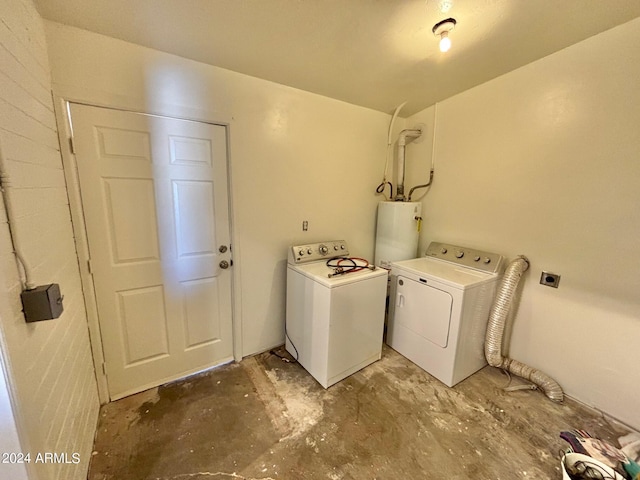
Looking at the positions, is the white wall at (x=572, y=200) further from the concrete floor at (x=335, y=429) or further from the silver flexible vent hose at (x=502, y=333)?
the concrete floor at (x=335, y=429)

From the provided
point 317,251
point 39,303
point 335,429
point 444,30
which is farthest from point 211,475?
point 444,30

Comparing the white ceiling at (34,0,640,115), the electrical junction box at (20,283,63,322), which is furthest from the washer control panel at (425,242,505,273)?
the electrical junction box at (20,283,63,322)

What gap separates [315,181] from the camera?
237 centimetres

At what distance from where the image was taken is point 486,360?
86.1 inches

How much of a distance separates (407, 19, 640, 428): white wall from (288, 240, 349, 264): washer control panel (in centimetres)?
124

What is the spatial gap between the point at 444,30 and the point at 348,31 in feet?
1.76

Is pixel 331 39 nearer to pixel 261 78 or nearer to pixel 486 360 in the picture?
pixel 261 78

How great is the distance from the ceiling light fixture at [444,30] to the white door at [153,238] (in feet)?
4.97

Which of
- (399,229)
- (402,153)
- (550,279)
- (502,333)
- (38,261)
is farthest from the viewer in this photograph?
(402,153)

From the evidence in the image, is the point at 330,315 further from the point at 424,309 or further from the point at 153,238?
the point at 153,238

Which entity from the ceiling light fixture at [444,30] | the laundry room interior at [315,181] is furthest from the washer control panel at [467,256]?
the ceiling light fixture at [444,30]

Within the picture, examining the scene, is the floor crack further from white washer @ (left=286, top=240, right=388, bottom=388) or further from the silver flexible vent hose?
the silver flexible vent hose

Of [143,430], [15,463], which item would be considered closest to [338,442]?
[143,430]

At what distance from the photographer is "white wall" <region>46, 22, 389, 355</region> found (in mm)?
1498
